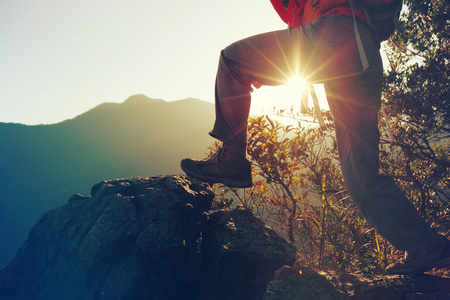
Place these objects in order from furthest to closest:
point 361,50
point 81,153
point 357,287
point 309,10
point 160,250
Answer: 1. point 81,153
2. point 160,250
3. point 309,10
4. point 357,287
5. point 361,50

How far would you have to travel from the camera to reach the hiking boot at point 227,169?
2010 mm

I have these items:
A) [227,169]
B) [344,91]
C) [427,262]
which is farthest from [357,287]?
[344,91]

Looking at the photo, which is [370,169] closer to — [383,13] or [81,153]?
[383,13]

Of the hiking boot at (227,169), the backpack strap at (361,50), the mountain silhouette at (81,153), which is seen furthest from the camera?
the mountain silhouette at (81,153)

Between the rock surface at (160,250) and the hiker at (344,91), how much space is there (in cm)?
84

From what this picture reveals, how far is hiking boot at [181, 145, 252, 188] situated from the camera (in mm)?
2010

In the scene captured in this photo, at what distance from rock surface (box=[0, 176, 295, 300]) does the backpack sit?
6.01ft

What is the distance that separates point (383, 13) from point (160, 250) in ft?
7.74

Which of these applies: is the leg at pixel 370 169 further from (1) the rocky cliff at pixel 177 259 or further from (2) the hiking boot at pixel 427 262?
(1) the rocky cliff at pixel 177 259

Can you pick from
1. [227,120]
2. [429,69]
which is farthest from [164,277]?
[429,69]

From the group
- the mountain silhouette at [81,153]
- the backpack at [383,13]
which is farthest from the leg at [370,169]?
the mountain silhouette at [81,153]

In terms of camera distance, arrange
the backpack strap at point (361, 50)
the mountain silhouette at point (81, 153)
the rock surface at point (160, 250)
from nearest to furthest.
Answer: the backpack strap at point (361, 50), the rock surface at point (160, 250), the mountain silhouette at point (81, 153)

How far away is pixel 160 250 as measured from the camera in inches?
87.1

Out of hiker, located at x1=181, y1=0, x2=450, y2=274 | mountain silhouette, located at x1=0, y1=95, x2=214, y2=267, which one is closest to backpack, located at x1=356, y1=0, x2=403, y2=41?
hiker, located at x1=181, y1=0, x2=450, y2=274
